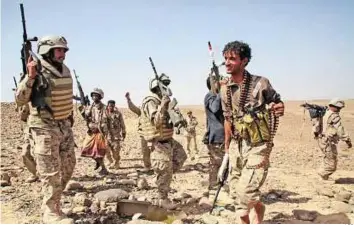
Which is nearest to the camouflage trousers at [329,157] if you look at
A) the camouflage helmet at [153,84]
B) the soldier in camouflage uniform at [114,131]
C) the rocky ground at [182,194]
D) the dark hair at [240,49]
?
the rocky ground at [182,194]

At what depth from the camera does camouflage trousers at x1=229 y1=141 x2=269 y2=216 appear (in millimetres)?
4652

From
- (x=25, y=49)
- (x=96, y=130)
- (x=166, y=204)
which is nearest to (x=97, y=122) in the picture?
(x=96, y=130)

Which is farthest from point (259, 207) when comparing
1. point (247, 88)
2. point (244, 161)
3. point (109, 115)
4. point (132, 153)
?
point (132, 153)

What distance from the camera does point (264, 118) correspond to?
4.85 m

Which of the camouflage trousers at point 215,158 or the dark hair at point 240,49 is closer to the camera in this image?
the dark hair at point 240,49

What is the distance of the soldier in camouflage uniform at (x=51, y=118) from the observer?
17.6ft

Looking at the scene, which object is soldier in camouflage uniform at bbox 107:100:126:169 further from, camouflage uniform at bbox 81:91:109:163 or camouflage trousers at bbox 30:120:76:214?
camouflage trousers at bbox 30:120:76:214

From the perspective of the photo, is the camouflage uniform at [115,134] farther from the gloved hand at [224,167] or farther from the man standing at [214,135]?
the gloved hand at [224,167]

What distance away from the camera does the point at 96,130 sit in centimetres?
1048

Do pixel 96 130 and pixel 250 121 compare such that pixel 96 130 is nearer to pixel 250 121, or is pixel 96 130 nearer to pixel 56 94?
pixel 56 94

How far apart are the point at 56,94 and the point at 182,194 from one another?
2921 millimetres

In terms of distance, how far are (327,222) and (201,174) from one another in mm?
5137

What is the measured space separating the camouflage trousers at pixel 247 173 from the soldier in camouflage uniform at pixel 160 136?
1596 millimetres

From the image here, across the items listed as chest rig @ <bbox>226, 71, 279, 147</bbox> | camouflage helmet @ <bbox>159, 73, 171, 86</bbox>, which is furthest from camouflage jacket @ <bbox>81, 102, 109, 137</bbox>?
chest rig @ <bbox>226, 71, 279, 147</bbox>
